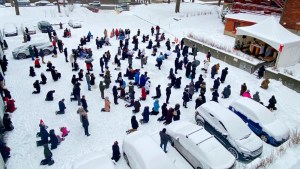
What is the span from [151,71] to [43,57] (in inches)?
358

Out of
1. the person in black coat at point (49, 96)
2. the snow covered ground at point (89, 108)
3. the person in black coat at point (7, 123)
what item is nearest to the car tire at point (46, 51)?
the snow covered ground at point (89, 108)

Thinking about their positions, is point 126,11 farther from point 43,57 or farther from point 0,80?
point 0,80

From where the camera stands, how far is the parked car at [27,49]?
67.1 feet

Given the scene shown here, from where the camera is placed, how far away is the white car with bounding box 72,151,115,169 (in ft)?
29.3

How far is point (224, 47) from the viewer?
23281 millimetres

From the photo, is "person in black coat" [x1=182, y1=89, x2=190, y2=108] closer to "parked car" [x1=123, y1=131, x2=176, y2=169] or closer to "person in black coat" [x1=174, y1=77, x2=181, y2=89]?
"person in black coat" [x1=174, y1=77, x2=181, y2=89]

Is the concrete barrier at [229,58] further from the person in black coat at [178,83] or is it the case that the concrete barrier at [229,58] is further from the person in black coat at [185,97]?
the person in black coat at [185,97]

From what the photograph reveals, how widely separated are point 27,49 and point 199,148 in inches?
677

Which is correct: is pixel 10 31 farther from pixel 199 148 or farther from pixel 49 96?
pixel 199 148

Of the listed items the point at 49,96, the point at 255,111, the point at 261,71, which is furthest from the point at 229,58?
the point at 49,96

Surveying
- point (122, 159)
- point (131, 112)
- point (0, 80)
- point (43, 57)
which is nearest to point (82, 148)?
point (122, 159)

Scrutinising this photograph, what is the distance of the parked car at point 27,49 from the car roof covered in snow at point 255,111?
16376mm

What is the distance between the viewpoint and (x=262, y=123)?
12352 millimetres

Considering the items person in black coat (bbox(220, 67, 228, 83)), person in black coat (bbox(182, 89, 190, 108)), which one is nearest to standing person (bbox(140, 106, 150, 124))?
person in black coat (bbox(182, 89, 190, 108))
